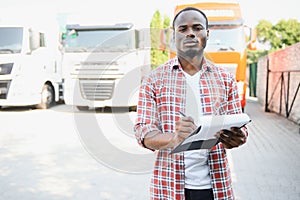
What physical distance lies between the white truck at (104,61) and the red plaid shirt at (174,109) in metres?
7.40

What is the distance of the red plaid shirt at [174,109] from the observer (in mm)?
1387

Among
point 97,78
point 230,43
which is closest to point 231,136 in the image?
point 230,43

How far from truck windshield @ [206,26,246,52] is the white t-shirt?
7.12 m

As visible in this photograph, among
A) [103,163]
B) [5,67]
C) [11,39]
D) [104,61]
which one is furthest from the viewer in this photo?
[11,39]

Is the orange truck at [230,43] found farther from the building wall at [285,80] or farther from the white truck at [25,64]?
the white truck at [25,64]

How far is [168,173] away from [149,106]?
0.31 meters

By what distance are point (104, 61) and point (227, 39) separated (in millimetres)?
3414

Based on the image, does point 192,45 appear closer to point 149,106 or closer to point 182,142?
point 149,106

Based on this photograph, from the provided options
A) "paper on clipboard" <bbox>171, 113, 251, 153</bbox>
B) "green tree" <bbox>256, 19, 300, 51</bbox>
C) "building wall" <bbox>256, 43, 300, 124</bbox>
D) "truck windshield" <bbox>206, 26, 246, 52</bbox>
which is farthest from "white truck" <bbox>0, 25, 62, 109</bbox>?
"green tree" <bbox>256, 19, 300, 51</bbox>

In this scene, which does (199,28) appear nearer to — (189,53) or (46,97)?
(189,53)

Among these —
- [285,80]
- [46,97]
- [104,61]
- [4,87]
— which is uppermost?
[104,61]

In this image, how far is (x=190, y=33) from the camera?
1.42 m

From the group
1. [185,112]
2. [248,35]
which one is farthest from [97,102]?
[185,112]

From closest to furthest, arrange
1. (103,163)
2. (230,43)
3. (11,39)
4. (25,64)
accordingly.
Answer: (103,163) < (230,43) < (11,39) < (25,64)
